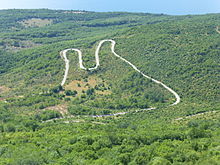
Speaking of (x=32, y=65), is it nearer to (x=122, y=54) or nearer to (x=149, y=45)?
(x=122, y=54)

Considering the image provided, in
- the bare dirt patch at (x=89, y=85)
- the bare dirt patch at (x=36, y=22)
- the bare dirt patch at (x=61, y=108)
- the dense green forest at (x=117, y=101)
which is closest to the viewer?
the dense green forest at (x=117, y=101)

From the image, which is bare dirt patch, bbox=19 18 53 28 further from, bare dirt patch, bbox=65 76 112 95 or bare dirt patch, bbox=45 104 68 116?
bare dirt patch, bbox=45 104 68 116

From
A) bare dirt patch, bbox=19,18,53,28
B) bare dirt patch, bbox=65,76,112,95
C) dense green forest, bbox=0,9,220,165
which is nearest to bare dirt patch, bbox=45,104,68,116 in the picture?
dense green forest, bbox=0,9,220,165

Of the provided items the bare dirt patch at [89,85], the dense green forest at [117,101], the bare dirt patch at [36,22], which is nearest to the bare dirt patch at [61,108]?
the dense green forest at [117,101]

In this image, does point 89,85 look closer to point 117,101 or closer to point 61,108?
point 117,101

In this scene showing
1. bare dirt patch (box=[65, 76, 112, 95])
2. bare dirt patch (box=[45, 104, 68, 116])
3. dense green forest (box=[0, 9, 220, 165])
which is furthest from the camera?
bare dirt patch (box=[65, 76, 112, 95])

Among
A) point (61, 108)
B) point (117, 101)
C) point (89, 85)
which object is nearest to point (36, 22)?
point (89, 85)

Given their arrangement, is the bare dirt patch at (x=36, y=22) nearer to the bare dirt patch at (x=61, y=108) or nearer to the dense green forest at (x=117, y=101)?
the dense green forest at (x=117, y=101)
